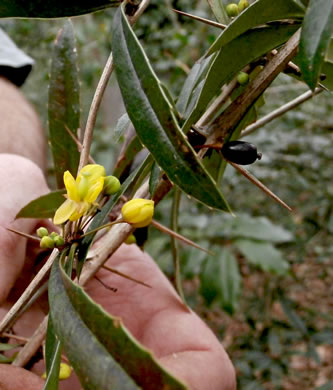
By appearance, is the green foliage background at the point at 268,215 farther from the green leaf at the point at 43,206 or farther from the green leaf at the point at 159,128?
the green leaf at the point at 159,128

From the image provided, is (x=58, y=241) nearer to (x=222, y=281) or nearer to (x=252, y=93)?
(x=252, y=93)

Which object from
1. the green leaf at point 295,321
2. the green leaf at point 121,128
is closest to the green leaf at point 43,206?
the green leaf at point 121,128

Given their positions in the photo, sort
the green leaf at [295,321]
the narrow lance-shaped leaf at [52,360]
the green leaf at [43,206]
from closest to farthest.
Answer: the narrow lance-shaped leaf at [52,360] → the green leaf at [43,206] → the green leaf at [295,321]

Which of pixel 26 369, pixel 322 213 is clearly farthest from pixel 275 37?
pixel 322 213

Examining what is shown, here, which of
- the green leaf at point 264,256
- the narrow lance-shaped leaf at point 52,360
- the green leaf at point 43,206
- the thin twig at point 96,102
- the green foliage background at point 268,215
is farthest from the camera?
the green foliage background at point 268,215

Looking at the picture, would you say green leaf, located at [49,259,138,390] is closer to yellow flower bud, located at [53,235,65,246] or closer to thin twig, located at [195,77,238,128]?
yellow flower bud, located at [53,235,65,246]

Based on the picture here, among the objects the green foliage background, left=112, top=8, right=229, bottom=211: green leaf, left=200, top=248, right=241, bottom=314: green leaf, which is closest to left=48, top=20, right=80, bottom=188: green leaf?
left=112, top=8, right=229, bottom=211: green leaf
